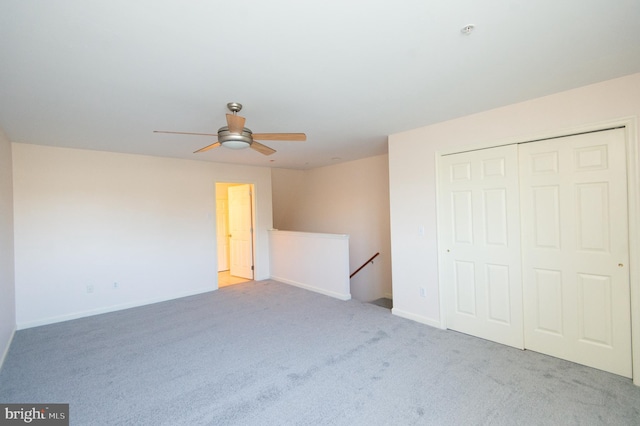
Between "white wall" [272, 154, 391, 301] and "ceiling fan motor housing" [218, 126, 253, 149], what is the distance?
3223mm

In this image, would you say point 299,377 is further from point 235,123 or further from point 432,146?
point 432,146

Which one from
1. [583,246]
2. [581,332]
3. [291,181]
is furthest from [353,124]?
[291,181]

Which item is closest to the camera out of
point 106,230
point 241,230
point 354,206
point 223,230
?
point 106,230

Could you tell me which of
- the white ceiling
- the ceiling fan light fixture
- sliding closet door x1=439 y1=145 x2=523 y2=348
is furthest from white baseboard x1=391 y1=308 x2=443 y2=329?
the ceiling fan light fixture

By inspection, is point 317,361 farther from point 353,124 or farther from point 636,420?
point 353,124

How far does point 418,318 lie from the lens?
356 cm

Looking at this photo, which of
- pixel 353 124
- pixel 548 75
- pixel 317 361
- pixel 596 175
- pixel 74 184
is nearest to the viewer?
pixel 548 75

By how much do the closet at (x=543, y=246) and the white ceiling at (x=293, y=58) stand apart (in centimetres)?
62

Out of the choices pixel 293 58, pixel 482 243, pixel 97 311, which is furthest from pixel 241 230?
pixel 293 58

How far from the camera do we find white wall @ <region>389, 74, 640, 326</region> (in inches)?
93.8

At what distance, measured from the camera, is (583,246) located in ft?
8.23

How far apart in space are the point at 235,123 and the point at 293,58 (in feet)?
2.31

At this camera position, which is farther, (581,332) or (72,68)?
(581,332)

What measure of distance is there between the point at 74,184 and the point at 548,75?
5.57 metres
